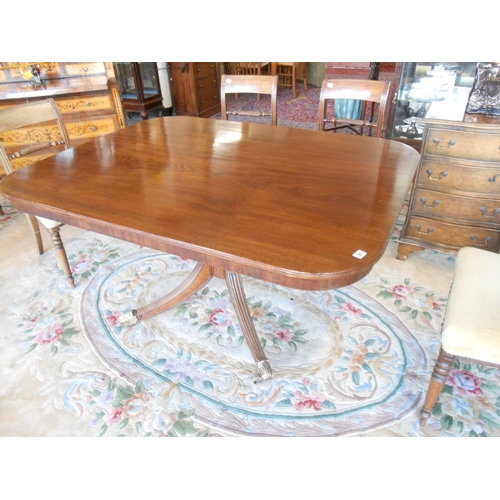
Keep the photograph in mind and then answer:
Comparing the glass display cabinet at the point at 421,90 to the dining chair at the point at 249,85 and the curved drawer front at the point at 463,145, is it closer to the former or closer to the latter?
the curved drawer front at the point at 463,145

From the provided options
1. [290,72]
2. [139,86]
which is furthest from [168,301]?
[290,72]

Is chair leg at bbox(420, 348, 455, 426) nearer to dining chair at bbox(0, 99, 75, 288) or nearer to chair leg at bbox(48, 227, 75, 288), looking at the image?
dining chair at bbox(0, 99, 75, 288)

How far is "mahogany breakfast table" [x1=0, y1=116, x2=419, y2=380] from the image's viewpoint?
0.95 m

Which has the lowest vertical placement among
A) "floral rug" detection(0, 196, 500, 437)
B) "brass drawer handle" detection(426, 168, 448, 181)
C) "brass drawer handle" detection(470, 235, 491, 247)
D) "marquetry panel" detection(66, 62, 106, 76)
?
"floral rug" detection(0, 196, 500, 437)

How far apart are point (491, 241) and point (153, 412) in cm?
182

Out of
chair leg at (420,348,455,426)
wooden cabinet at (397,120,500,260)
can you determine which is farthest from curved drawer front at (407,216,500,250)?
chair leg at (420,348,455,426)

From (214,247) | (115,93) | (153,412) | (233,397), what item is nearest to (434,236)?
(233,397)

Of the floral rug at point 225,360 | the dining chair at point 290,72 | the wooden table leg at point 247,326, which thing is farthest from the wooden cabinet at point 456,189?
the dining chair at point 290,72

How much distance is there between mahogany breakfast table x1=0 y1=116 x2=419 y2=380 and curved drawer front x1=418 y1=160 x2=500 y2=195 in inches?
15.5

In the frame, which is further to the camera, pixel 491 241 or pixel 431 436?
pixel 491 241

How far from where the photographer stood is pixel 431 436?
131 cm

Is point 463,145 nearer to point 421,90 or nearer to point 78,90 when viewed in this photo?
point 421,90

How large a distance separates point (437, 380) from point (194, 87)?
14.5 feet
